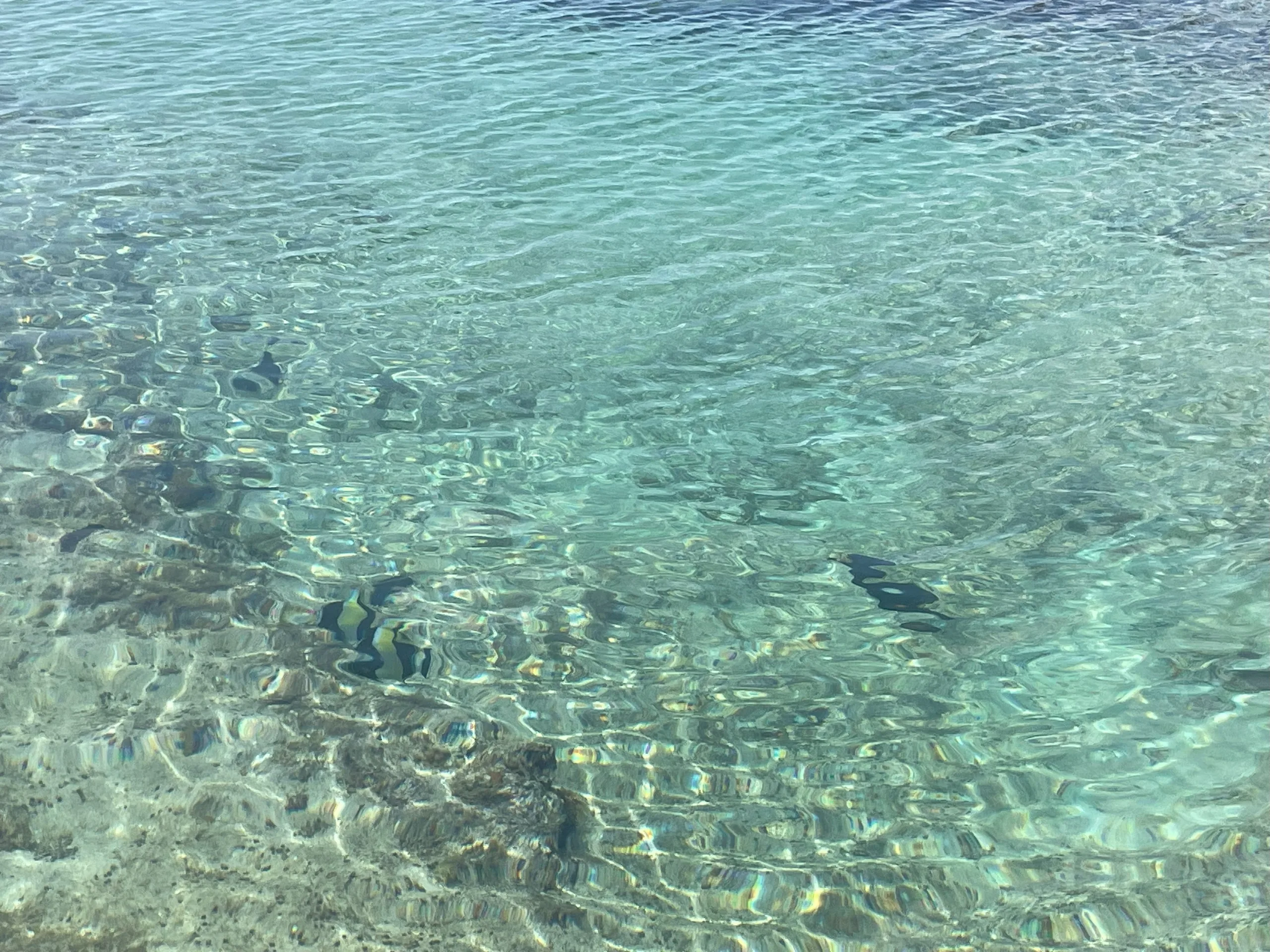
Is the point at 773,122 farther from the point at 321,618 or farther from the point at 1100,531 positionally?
the point at 321,618

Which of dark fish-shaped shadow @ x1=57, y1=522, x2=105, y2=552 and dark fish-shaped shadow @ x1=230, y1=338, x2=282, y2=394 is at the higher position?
dark fish-shaped shadow @ x1=230, y1=338, x2=282, y2=394

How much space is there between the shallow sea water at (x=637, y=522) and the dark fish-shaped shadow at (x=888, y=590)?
6 cm

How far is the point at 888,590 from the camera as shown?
22.4 feet

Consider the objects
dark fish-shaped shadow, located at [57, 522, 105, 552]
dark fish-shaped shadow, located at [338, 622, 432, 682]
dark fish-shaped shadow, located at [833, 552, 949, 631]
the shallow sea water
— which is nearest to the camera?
the shallow sea water

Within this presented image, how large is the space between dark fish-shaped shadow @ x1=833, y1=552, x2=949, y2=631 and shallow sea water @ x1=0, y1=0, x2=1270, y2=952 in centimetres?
6

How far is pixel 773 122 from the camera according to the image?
46.6 ft

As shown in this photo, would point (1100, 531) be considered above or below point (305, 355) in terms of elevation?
below

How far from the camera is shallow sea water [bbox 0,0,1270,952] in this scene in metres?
5.03

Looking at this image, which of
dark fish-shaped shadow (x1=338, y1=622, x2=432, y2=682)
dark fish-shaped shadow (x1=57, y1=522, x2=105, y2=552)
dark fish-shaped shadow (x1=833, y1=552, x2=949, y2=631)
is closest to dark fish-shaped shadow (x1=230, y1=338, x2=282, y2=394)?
dark fish-shaped shadow (x1=57, y1=522, x2=105, y2=552)

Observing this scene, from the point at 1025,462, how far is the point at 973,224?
449 cm

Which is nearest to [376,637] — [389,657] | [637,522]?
[389,657]

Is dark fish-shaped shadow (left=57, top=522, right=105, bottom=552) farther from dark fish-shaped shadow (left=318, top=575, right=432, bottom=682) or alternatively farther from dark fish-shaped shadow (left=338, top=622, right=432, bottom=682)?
dark fish-shaped shadow (left=338, top=622, right=432, bottom=682)

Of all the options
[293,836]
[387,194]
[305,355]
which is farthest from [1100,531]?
[387,194]

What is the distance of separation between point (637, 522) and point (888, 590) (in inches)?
72.0
